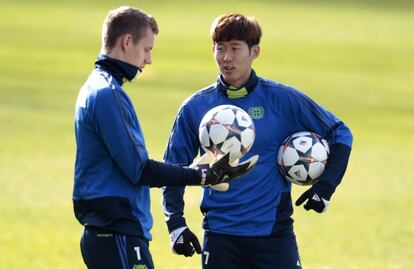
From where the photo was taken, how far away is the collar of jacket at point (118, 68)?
7.51 m

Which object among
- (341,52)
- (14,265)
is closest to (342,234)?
(14,265)

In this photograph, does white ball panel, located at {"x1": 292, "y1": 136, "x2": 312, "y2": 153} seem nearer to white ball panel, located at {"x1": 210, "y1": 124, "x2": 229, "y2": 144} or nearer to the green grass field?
white ball panel, located at {"x1": 210, "y1": 124, "x2": 229, "y2": 144}

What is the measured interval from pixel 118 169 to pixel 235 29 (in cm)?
164

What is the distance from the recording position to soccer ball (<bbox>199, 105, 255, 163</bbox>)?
799 centimetres

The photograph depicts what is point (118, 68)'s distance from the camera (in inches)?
296

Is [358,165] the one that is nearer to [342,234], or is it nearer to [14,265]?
[342,234]

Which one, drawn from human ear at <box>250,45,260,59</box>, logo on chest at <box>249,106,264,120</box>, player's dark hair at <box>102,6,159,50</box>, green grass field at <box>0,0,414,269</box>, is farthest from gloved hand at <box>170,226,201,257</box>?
green grass field at <box>0,0,414,269</box>

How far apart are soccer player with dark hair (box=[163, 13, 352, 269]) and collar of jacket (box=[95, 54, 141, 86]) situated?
1.10 metres

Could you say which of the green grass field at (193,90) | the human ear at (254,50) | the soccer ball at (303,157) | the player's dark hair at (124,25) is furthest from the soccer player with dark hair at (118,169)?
the green grass field at (193,90)

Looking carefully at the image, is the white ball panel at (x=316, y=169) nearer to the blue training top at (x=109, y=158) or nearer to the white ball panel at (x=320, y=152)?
the white ball panel at (x=320, y=152)

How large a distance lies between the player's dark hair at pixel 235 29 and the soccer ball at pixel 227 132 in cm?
54

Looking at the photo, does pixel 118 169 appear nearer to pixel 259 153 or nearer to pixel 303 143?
pixel 259 153

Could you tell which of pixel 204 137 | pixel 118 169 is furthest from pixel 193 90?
pixel 118 169

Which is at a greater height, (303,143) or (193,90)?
(193,90)
